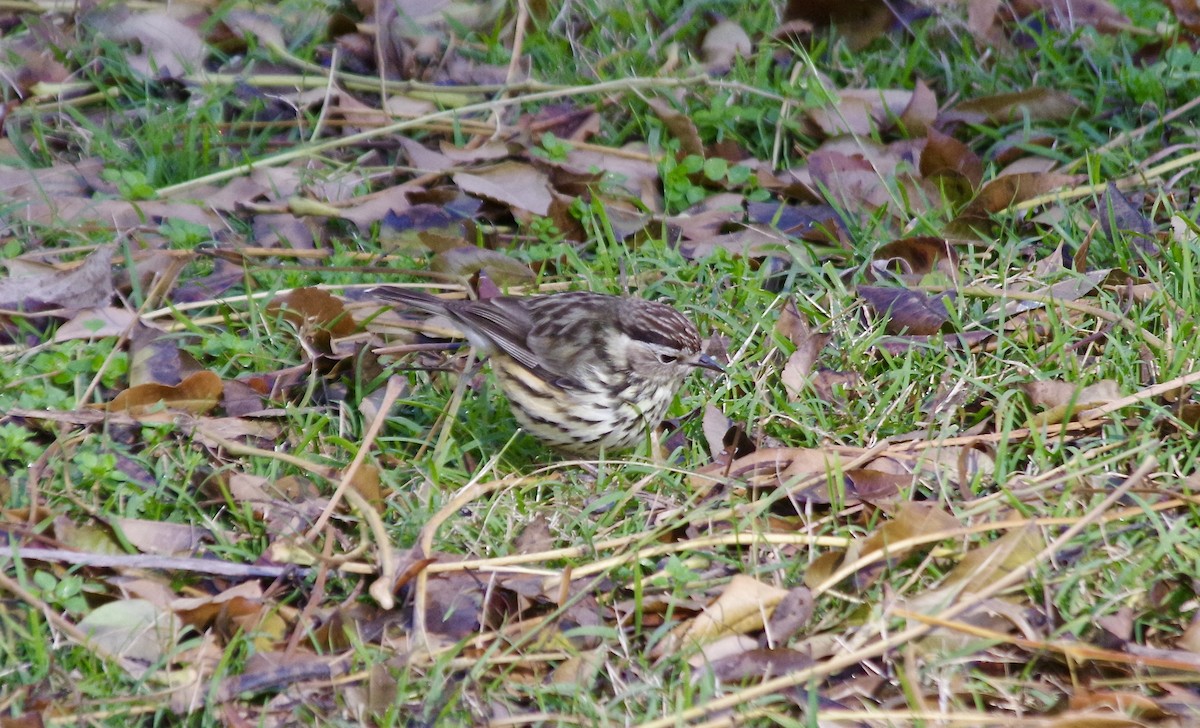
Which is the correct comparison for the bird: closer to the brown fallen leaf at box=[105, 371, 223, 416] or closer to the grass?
the grass

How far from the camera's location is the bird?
181 inches

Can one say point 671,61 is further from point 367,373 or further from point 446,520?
point 446,520

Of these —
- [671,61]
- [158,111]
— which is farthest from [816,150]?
[158,111]

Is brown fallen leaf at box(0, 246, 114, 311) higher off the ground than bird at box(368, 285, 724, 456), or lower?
higher

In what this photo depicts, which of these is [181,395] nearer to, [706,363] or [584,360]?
[584,360]

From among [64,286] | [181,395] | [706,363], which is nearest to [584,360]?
[706,363]

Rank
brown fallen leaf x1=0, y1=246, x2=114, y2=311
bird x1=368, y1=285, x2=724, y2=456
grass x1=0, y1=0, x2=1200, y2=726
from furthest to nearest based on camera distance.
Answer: brown fallen leaf x1=0, y1=246, x2=114, y2=311 → bird x1=368, y1=285, x2=724, y2=456 → grass x1=0, y1=0, x2=1200, y2=726

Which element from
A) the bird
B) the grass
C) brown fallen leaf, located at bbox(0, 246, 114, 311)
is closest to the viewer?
the grass

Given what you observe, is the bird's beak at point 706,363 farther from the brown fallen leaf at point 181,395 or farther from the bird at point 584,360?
the brown fallen leaf at point 181,395

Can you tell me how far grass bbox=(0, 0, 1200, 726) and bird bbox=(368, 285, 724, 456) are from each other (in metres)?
0.15

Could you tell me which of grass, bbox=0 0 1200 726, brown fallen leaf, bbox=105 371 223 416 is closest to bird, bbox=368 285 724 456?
grass, bbox=0 0 1200 726

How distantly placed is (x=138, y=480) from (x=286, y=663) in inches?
42.5

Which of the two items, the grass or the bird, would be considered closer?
the grass

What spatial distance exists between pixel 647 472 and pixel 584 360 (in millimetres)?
544
